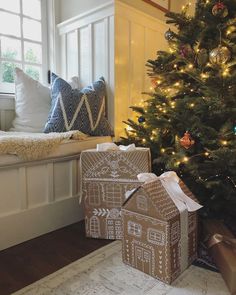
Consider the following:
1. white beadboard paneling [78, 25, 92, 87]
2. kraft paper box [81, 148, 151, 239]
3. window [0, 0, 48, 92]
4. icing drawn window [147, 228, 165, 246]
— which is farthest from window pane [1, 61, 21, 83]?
icing drawn window [147, 228, 165, 246]

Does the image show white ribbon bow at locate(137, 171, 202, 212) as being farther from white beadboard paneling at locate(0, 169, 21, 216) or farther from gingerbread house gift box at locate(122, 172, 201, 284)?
white beadboard paneling at locate(0, 169, 21, 216)

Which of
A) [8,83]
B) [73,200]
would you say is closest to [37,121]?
[8,83]

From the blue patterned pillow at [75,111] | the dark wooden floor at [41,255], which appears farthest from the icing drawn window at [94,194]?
the blue patterned pillow at [75,111]

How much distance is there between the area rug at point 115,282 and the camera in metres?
1.01

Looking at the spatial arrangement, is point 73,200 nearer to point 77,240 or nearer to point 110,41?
point 77,240

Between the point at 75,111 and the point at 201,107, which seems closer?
the point at 201,107

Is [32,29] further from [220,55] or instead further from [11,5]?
[220,55]

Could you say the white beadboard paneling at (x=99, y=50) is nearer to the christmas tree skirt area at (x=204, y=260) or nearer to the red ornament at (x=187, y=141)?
the red ornament at (x=187, y=141)

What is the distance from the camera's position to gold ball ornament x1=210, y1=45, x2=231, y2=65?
4.11 ft

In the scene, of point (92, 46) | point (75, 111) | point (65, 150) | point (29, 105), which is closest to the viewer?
point (65, 150)

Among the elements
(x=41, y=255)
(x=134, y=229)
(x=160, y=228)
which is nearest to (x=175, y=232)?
(x=160, y=228)

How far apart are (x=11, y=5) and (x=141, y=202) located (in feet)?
5.99

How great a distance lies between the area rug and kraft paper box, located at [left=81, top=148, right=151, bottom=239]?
0.25m

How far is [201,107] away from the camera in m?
1.29
